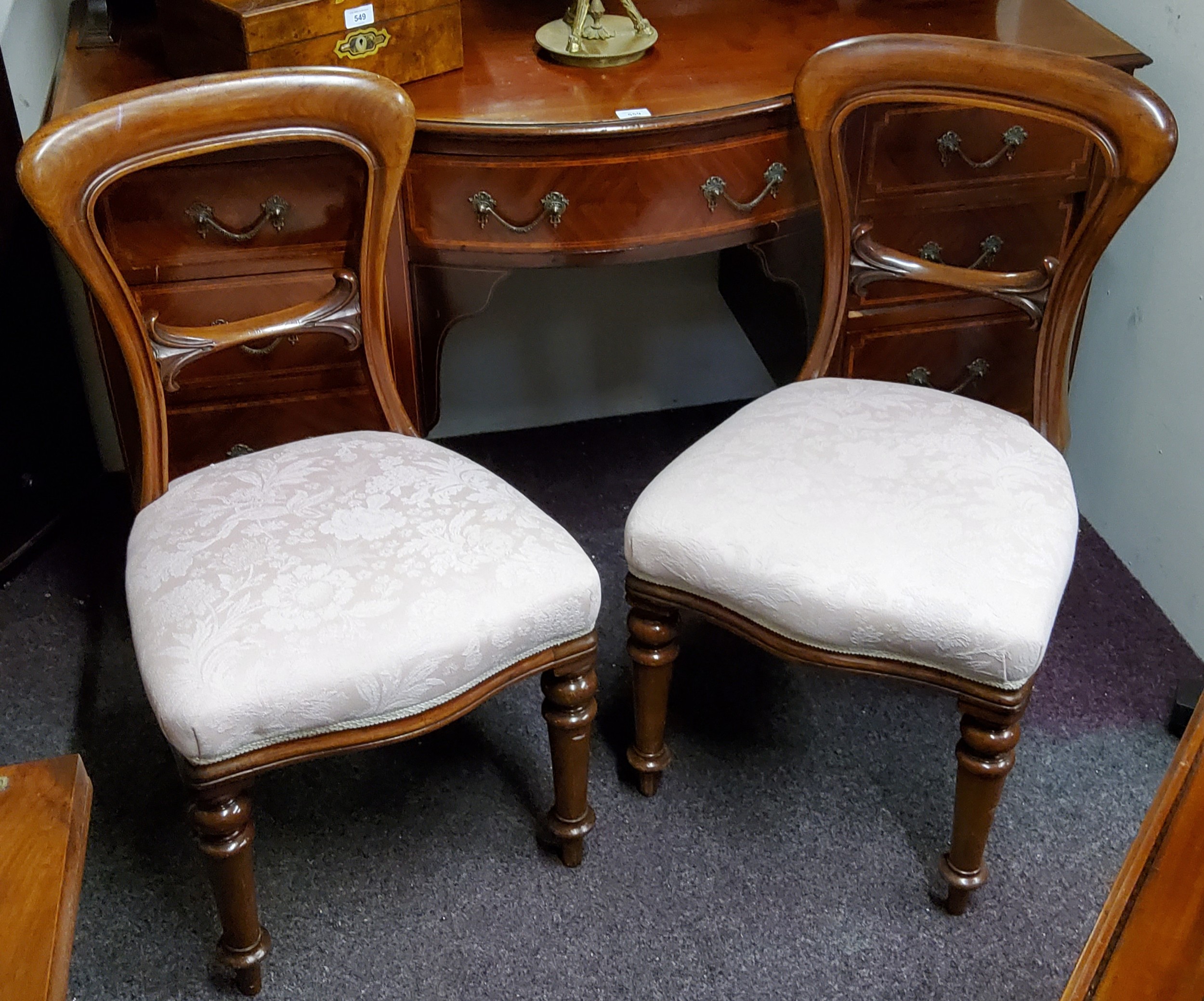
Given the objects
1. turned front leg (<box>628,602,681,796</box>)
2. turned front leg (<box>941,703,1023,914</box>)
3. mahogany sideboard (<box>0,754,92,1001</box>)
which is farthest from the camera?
turned front leg (<box>628,602,681,796</box>)

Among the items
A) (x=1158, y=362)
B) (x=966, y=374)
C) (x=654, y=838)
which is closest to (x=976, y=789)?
(x=654, y=838)

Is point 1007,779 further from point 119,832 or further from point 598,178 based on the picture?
point 119,832

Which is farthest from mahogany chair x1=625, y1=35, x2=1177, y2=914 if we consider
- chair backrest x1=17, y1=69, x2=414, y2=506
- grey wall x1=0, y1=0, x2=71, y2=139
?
→ grey wall x1=0, y1=0, x2=71, y2=139

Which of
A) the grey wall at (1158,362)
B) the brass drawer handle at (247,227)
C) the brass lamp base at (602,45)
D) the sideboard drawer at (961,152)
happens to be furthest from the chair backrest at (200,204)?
the grey wall at (1158,362)

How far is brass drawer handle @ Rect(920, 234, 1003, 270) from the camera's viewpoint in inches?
61.1

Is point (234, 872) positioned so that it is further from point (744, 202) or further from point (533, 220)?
point (744, 202)

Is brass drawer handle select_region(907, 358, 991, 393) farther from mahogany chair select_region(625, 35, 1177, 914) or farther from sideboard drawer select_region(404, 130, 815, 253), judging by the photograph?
sideboard drawer select_region(404, 130, 815, 253)

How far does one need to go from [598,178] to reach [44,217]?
22.7 inches

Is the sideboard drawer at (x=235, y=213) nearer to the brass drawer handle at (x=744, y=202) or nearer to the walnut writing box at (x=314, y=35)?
the walnut writing box at (x=314, y=35)

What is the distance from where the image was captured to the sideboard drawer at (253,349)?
1398 mm

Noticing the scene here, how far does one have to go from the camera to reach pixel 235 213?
135cm

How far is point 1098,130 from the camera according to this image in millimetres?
1281

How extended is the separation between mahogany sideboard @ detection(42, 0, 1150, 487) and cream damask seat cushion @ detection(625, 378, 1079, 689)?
269 millimetres

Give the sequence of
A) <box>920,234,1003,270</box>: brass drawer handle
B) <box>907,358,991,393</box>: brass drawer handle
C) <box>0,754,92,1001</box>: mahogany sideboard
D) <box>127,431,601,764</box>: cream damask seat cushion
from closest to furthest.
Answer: <box>0,754,92,1001</box>: mahogany sideboard → <box>127,431,601,764</box>: cream damask seat cushion → <box>920,234,1003,270</box>: brass drawer handle → <box>907,358,991,393</box>: brass drawer handle
